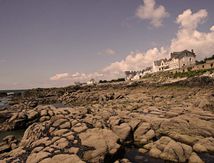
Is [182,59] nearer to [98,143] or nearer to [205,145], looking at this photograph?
[205,145]

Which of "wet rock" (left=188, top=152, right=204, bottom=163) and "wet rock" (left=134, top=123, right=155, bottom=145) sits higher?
"wet rock" (left=134, top=123, right=155, bottom=145)

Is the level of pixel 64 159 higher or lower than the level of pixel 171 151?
higher

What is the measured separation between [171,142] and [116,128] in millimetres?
4939

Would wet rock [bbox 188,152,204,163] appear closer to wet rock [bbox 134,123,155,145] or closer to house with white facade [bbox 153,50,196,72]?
wet rock [bbox 134,123,155,145]

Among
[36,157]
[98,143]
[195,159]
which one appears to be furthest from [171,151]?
[36,157]

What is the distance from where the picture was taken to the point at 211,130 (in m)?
17.7

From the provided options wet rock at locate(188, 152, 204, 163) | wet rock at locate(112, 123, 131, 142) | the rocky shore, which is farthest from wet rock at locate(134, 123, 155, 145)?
wet rock at locate(188, 152, 204, 163)

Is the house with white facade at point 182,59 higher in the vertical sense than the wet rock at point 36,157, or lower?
higher

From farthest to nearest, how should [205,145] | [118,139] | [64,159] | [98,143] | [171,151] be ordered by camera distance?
[205,145]
[118,139]
[171,151]
[98,143]
[64,159]

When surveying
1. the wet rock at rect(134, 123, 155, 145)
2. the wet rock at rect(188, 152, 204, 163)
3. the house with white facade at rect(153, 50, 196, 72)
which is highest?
the house with white facade at rect(153, 50, 196, 72)

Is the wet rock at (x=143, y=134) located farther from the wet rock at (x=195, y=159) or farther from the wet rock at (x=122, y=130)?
A: the wet rock at (x=195, y=159)

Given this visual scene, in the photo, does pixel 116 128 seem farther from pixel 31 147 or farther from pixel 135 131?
pixel 31 147

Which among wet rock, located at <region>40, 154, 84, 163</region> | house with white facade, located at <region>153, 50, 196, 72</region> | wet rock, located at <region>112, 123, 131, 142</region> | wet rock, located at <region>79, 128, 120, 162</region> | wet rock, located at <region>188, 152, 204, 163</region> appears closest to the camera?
wet rock, located at <region>40, 154, 84, 163</region>

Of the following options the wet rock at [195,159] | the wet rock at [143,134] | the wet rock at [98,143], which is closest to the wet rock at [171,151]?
the wet rock at [195,159]
